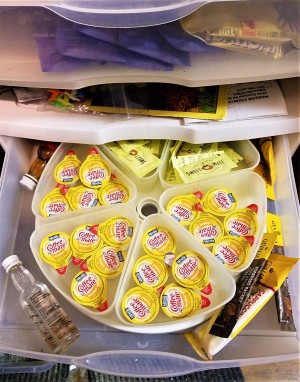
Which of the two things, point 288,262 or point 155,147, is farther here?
point 155,147

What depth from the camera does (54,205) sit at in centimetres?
85

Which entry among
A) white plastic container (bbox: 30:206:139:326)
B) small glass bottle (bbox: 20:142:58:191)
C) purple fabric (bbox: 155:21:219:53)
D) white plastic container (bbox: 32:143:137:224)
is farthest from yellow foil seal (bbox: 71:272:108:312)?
purple fabric (bbox: 155:21:219:53)

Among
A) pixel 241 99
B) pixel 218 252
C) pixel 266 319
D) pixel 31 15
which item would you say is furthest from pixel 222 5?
pixel 266 319

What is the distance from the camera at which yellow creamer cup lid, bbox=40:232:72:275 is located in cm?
80

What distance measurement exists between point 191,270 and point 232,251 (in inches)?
3.4

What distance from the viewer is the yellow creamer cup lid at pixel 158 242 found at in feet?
2.61

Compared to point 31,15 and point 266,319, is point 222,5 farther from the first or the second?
point 266,319

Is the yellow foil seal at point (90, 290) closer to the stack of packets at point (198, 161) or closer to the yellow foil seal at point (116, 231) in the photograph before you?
the yellow foil seal at point (116, 231)

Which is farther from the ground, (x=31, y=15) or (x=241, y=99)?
(x=31, y=15)

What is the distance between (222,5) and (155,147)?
323 millimetres

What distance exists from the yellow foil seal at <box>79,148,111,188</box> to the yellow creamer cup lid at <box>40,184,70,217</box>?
6cm

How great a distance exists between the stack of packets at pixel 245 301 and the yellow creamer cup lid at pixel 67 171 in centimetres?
38

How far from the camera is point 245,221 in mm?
829

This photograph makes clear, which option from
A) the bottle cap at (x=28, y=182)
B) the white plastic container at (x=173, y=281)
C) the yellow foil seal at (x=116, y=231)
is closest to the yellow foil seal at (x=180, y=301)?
the white plastic container at (x=173, y=281)
